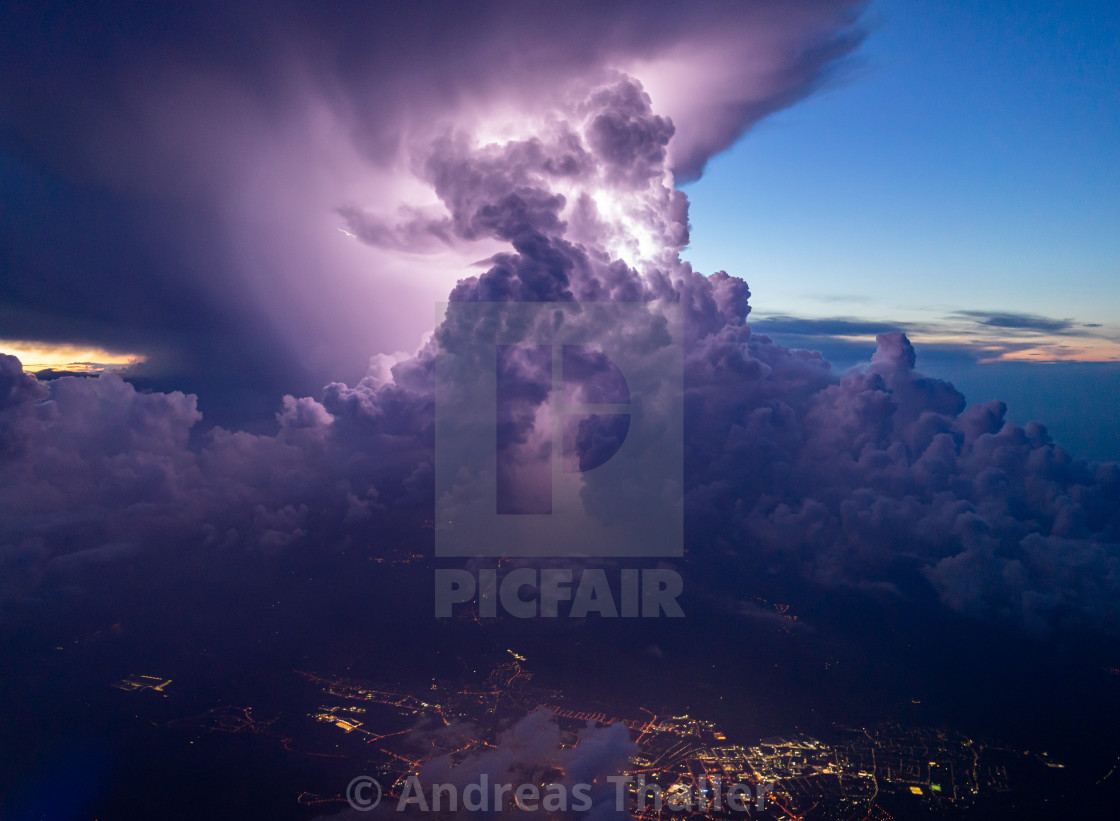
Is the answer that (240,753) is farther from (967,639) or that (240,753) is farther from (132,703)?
(967,639)

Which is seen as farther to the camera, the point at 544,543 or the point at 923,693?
the point at 544,543

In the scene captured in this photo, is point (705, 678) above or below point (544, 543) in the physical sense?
below

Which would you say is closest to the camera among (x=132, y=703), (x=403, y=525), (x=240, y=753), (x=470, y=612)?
(x=240, y=753)

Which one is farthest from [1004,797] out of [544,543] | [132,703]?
[132,703]

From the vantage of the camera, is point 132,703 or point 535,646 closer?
point 132,703

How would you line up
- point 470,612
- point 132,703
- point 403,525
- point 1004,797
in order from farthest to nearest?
point 403,525 → point 470,612 → point 132,703 → point 1004,797

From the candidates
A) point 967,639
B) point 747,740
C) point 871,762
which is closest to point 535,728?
point 747,740

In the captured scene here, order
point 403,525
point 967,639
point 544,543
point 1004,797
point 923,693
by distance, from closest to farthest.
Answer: point 1004,797, point 923,693, point 967,639, point 544,543, point 403,525

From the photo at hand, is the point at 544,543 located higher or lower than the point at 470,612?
higher

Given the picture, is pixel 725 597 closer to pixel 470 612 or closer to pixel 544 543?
pixel 544 543
